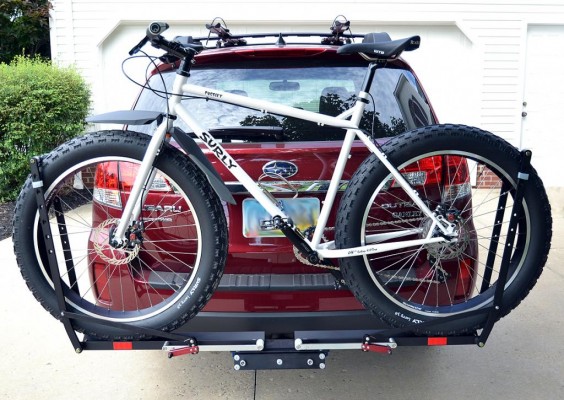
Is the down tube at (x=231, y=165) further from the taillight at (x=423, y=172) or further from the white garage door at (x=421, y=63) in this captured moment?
the white garage door at (x=421, y=63)

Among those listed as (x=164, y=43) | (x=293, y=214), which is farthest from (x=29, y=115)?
(x=293, y=214)

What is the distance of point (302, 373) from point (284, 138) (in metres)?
1.42

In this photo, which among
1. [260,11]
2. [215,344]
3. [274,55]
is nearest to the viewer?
[215,344]

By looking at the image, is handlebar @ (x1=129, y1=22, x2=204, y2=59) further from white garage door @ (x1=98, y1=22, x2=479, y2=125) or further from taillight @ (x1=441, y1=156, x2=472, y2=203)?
white garage door @ (x1=98, y1=22, x2=479, y2=125)

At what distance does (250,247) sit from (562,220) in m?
5.78

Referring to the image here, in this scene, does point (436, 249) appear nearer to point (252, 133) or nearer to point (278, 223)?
point (278, 223)

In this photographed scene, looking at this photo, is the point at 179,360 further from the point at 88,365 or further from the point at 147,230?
the point at 147,230

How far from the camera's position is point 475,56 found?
8.20 meters

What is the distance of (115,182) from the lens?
2.46 metres

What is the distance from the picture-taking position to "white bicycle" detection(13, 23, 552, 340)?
212 cm

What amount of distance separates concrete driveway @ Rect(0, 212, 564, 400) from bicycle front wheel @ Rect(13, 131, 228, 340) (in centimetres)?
79

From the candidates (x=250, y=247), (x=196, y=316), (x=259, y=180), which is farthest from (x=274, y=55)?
(x=196, y=316)

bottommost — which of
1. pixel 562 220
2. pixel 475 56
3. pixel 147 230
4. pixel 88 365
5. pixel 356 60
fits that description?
pixel 88 365

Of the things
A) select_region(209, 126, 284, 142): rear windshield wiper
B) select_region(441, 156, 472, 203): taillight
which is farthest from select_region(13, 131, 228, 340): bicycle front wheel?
select_region(441, 156, 472, 203): taillight
